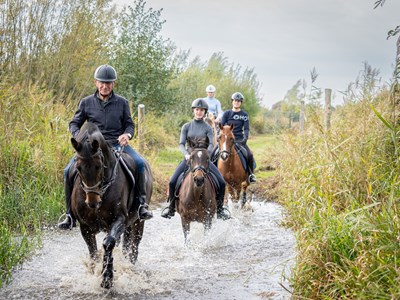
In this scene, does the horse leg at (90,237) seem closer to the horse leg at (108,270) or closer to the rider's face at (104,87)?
the horse leg at (108,270)

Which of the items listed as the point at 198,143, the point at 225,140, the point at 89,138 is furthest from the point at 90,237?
the point at 225,140

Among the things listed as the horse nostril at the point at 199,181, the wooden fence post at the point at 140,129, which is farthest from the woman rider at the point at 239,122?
the horse nostril at the point at 199,181

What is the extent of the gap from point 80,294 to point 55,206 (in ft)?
14.1

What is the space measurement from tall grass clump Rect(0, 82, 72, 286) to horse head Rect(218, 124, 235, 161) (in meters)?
3.42

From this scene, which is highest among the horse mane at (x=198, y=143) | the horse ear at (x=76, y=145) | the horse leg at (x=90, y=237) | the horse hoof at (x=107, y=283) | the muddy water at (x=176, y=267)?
the horse ear at (x=76, y=145)

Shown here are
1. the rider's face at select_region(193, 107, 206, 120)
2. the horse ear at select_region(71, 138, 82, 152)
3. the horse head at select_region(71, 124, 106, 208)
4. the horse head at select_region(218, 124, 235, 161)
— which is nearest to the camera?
the horse ear at select_region(71, 138, 82, 152)

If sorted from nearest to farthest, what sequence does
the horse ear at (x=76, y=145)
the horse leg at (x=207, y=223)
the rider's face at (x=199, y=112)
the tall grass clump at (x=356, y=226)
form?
1. the tall grass clump at (x=356, y=226)
2. the horse ear at (x=76, y=145)
3. the horse leg at (x=207, y=223)
4. the rider's face at (x=199, y=112)

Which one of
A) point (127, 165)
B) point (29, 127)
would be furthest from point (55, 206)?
point (127, 165)

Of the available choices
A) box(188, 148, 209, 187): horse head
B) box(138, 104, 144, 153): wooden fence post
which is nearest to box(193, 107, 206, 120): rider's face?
box(188, 148, 209, 187): horse head

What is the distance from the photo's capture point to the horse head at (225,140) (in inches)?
517

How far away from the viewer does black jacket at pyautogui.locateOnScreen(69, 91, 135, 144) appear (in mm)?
7785

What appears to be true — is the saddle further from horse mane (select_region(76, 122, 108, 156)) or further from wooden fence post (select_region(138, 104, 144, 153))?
wooden fence post (select_region(138, 104, 144, 153))

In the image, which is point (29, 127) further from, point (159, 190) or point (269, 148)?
point (269, 148)

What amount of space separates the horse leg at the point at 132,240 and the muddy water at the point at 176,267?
0.65ft
